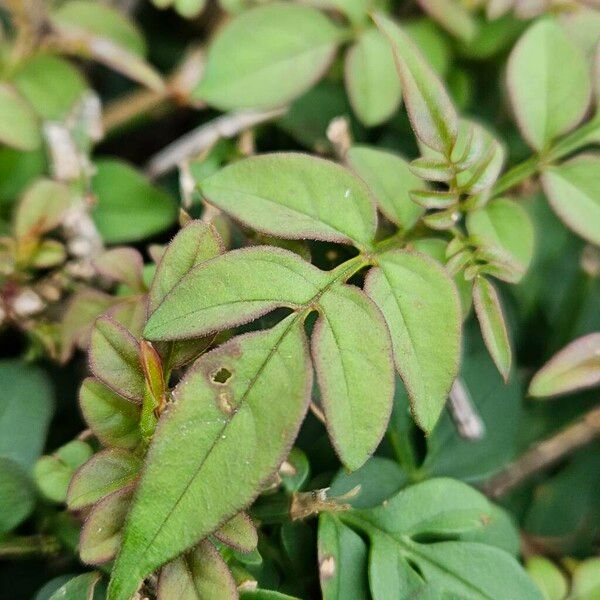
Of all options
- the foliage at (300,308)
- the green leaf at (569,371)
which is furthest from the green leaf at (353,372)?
the green leaf at (569,371)

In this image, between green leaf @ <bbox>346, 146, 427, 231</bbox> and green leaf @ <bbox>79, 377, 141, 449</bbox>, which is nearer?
green leaf @ <bbox>79, 377, 141, 449</bbox>

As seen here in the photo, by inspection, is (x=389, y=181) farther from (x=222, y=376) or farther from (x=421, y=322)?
(x=222, y=376)

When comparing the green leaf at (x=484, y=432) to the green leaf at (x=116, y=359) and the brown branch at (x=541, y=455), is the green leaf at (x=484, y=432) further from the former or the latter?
the green leaf at (x=116, y=359)

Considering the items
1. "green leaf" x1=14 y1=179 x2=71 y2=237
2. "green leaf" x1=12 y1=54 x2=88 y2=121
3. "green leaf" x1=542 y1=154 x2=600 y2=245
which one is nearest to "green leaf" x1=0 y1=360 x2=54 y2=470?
"green leaf" x1=14 y1=179 x2=71 y2=237

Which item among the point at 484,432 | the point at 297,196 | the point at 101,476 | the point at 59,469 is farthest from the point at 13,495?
the point at 484,432

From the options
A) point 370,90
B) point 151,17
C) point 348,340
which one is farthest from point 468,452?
point 151,17

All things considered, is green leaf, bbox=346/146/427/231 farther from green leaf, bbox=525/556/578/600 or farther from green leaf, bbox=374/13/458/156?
green leaf, bbox=525/556/578/600
